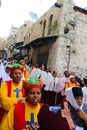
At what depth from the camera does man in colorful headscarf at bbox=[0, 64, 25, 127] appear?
194 inches

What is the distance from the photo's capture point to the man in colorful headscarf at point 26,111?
3.94 m

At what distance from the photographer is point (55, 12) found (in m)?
21.1

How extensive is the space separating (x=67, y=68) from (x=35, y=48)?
22.6 ft

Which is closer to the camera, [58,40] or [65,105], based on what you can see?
[65,105]

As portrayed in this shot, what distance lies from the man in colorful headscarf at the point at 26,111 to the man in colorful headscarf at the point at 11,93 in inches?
27.2

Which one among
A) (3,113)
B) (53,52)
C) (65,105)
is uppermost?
(53,52)

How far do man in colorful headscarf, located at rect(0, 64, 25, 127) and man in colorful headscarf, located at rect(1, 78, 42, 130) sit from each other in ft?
2.27

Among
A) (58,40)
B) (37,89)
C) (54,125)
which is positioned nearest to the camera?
(54,125)

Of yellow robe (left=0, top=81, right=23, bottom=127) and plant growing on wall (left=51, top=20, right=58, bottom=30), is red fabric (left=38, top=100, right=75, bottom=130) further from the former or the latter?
plant growing on wall (left=51, top=20, right=58, bottom=30)

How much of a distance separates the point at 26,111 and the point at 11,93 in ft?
4.40

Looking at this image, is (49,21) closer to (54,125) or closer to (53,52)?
(53,52)

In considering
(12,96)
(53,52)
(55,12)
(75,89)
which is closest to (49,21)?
(55,12)

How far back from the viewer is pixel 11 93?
5340 mm

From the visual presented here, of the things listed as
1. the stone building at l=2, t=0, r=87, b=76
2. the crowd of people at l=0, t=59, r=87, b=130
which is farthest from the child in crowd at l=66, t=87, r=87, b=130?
the stone building at l=2, t=0, r=87, b=76
